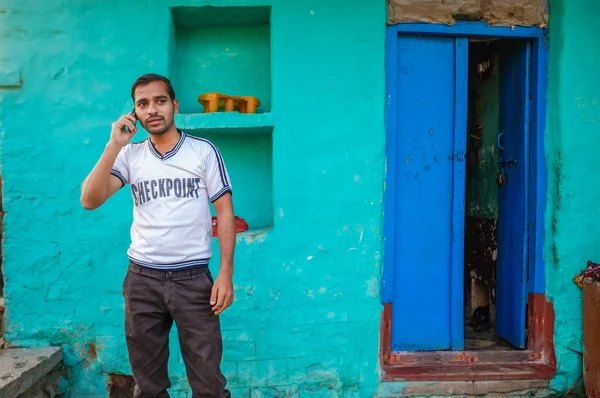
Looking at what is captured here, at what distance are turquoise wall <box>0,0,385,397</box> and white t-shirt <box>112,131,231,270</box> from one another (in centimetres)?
89

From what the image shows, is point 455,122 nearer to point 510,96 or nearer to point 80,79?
point 510,96

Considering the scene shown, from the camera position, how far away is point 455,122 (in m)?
3.56

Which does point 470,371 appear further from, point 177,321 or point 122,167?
point 122,167

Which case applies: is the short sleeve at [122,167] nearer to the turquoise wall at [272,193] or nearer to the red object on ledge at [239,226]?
the turquoise wall at [272,193]

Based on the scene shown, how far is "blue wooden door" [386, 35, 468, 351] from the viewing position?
353 centimetres

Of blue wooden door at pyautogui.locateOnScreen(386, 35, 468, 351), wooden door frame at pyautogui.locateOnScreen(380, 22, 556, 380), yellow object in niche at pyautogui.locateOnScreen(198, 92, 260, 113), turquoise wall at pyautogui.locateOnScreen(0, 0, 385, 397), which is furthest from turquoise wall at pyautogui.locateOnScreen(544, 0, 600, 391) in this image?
yellow object in niche at pyautogui.locateOnScreen(198, 92, 260, 113)

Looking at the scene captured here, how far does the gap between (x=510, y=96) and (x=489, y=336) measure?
1887 mm

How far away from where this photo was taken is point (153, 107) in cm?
231

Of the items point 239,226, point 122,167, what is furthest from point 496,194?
point 122,167

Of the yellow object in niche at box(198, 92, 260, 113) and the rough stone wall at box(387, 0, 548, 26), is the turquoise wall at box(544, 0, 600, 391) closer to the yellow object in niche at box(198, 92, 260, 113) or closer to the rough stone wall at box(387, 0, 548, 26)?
the rough stone wall at box(387, 0, 548, 26)

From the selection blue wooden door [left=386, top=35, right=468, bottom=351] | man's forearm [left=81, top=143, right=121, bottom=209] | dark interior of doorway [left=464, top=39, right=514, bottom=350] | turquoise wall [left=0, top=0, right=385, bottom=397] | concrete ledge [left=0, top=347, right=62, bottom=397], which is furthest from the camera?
dark interior of doorway [left=464, top=39, right=514, bottom=350]

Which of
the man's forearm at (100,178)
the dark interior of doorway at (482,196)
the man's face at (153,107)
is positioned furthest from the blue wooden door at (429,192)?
the man's forearm at (100,178)

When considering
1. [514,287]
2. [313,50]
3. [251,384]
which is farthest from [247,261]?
[514,287]

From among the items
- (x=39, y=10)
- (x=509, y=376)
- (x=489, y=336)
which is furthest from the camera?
(x=489, y=336)
